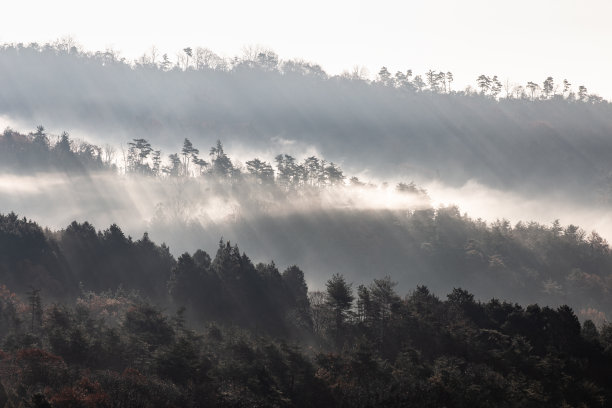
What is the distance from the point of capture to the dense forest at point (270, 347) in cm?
5088

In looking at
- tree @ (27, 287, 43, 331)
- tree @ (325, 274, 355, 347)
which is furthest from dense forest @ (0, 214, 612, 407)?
tree @ (27, 287, 43, 331)

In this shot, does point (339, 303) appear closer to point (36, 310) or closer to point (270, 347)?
point (270, 347)

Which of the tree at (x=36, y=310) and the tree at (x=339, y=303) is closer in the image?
the tree at (x=339, y=303)

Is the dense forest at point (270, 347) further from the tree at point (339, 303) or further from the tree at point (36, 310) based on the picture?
the tree at point (36, 310)

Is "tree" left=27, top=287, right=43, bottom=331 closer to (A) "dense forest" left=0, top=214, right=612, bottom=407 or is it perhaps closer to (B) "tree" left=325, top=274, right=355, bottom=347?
(A) "dense forest" left=0, top=214, right=612, bottom=407

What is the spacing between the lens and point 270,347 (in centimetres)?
5856

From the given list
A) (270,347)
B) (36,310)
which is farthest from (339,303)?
(36,310)

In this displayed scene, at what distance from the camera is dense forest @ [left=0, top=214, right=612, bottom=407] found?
5088cm

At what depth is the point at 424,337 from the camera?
230ft

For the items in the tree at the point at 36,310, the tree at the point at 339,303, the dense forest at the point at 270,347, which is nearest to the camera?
the dense forest at the point at 270,347

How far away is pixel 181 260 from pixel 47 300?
23.5 meters

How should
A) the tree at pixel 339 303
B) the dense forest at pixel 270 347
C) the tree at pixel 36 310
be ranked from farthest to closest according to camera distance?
the tree at pixel 36 310 < the tree at pixel 339 303 < the dense forest at pixel 270 347

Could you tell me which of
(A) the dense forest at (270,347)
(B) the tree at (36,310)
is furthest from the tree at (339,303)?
(B) the tree at (36,310)

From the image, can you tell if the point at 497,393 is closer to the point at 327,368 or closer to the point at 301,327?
the point at 327,368
